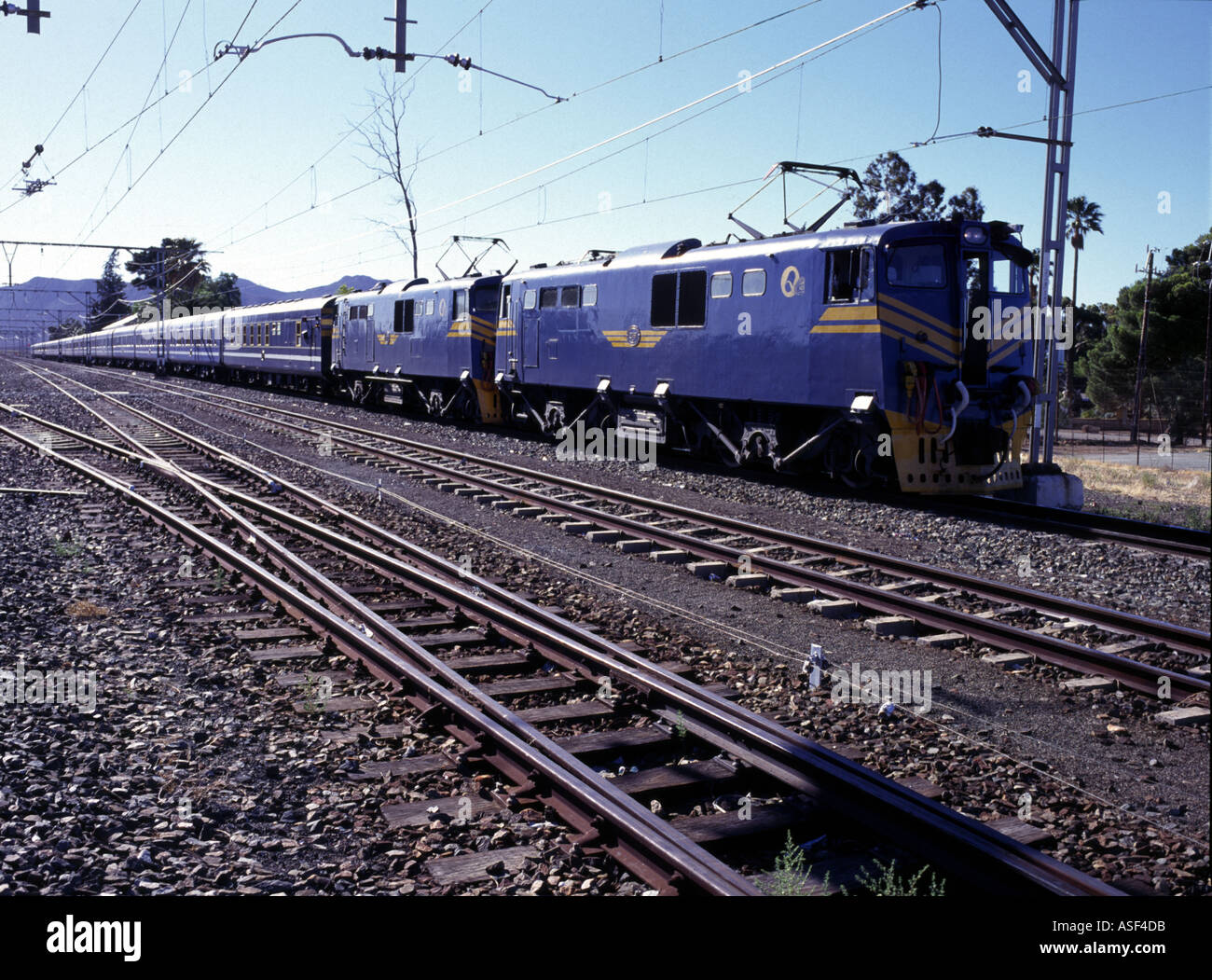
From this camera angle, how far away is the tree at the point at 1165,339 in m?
40.6

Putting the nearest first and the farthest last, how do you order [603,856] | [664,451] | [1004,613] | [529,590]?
[603,856] → [1004,613] → [529,590] → [664,451]

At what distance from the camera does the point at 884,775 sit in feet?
15.7

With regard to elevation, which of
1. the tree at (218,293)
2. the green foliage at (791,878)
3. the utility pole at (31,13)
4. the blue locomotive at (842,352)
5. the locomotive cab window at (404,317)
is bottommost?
the green foliage at (791,878)

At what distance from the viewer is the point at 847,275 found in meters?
13.1

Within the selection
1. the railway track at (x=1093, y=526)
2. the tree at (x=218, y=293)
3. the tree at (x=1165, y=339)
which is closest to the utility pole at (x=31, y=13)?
the railway track at (x=1093, y=526)

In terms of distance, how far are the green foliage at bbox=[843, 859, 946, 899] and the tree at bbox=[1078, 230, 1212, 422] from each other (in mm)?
40459

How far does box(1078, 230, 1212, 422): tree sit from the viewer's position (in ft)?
133

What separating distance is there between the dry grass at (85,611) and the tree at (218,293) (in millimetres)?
82851

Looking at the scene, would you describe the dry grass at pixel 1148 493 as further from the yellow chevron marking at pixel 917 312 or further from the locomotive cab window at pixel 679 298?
the locomotive cab window at pixel 679 298

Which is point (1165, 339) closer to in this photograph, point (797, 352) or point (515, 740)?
point (797, 352)

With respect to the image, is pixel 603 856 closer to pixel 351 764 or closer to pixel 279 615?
pixel 351 764
